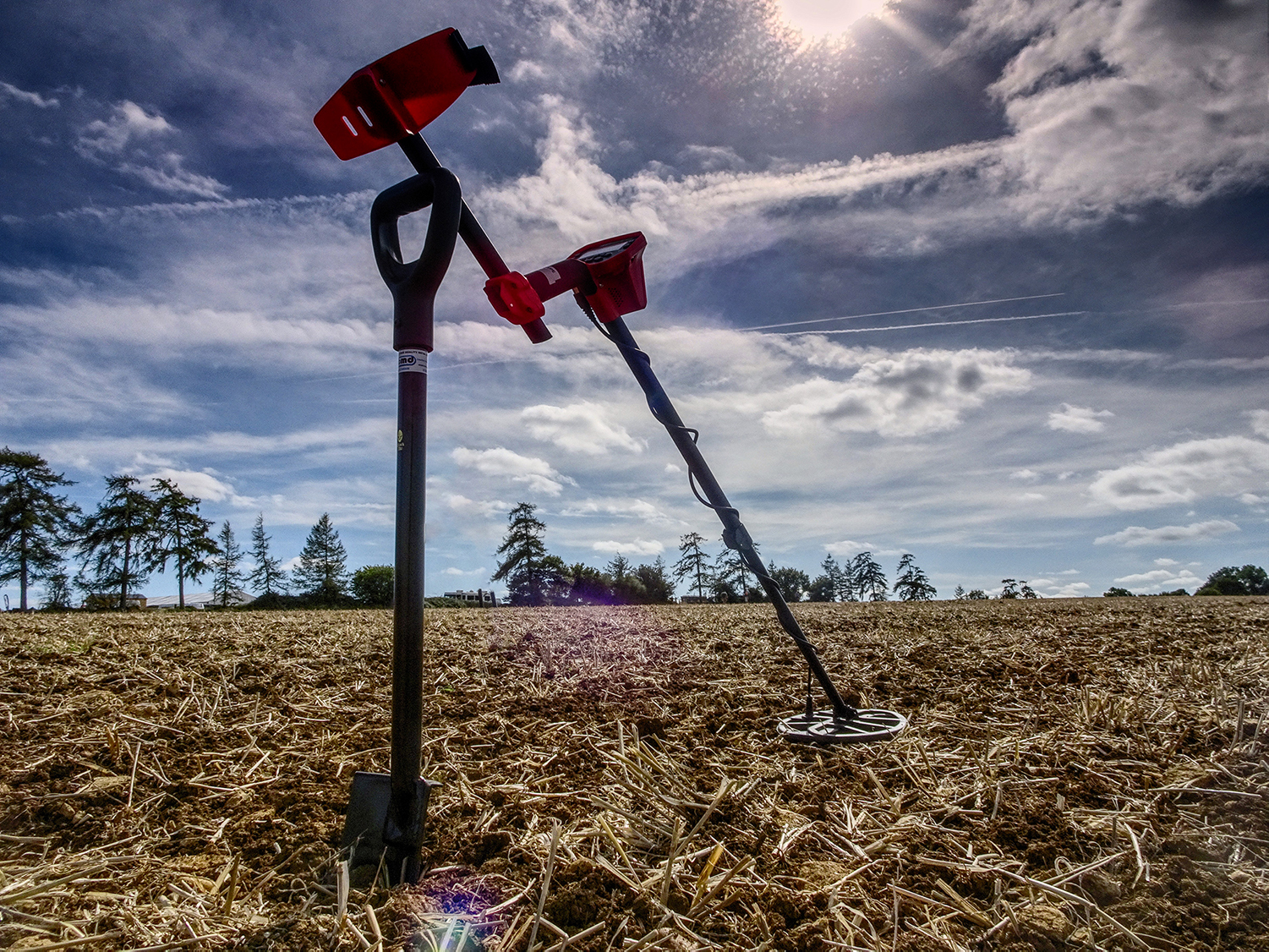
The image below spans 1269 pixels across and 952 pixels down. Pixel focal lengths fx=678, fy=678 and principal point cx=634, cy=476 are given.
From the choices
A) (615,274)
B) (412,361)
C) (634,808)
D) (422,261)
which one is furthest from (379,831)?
(615,274)

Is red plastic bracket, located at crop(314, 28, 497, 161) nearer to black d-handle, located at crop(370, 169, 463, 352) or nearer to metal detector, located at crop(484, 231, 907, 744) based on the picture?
black d-handle, located at crop(370, 169, 463, 352)

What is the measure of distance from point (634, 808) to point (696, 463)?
5.38 feet

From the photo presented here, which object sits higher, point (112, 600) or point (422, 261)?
point (422, 261)

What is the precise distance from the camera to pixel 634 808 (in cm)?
259

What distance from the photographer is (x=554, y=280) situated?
300 centimetres

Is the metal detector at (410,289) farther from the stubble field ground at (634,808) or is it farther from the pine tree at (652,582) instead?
the pine tree at (652,582)

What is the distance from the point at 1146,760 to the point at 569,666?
3348 mm

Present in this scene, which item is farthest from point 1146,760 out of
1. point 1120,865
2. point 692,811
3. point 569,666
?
point 569,666

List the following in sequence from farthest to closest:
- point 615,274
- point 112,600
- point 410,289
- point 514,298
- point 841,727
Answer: point 112,600
point 841,727
point 615,274
point 514,298
point 410,289

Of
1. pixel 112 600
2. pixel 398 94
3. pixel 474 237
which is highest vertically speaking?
pixel 398 94

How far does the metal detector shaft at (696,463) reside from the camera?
11.3 ft

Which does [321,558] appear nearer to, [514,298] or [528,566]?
[528,566]

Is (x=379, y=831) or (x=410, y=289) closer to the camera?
(x=379, y=831)

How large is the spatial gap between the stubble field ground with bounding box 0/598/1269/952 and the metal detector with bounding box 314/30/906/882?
201 mm
